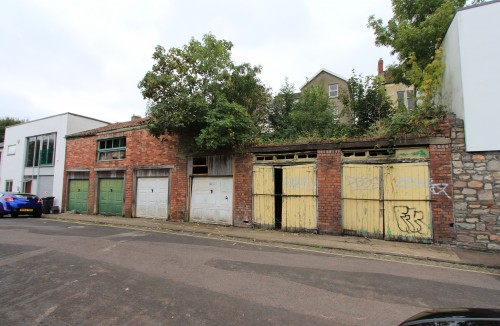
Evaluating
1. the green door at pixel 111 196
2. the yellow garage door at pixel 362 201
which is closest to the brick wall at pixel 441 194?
the yellow garage door at pixel 362 201

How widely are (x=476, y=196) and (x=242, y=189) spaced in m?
7.87

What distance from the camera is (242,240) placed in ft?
30.5

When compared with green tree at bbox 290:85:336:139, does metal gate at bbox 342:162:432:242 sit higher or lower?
lower

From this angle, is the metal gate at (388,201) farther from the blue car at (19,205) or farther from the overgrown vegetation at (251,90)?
the blue car at (19,205)

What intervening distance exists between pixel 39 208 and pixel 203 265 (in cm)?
1476

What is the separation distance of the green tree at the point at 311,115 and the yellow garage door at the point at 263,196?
306cm

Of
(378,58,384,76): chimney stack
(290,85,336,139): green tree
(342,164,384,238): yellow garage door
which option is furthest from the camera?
(378,58,384,76): chimney stack

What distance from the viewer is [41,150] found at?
21.0 m

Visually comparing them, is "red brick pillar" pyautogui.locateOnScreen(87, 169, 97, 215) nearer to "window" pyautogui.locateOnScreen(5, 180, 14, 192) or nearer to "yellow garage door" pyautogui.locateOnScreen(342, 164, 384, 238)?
"window" pyautogui.locateOnScreen(5, 180, 14, 192)

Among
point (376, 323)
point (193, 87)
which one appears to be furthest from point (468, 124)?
point (193, 87)

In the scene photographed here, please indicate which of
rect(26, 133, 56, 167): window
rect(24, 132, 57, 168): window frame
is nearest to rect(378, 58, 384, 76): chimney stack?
rect(24, 132, 57, 168): window frame

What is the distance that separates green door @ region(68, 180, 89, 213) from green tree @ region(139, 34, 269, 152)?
8424 millimetres

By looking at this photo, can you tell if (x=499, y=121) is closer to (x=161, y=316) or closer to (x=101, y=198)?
(x=161, y=316)

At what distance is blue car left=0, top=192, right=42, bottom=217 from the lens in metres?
14.7
